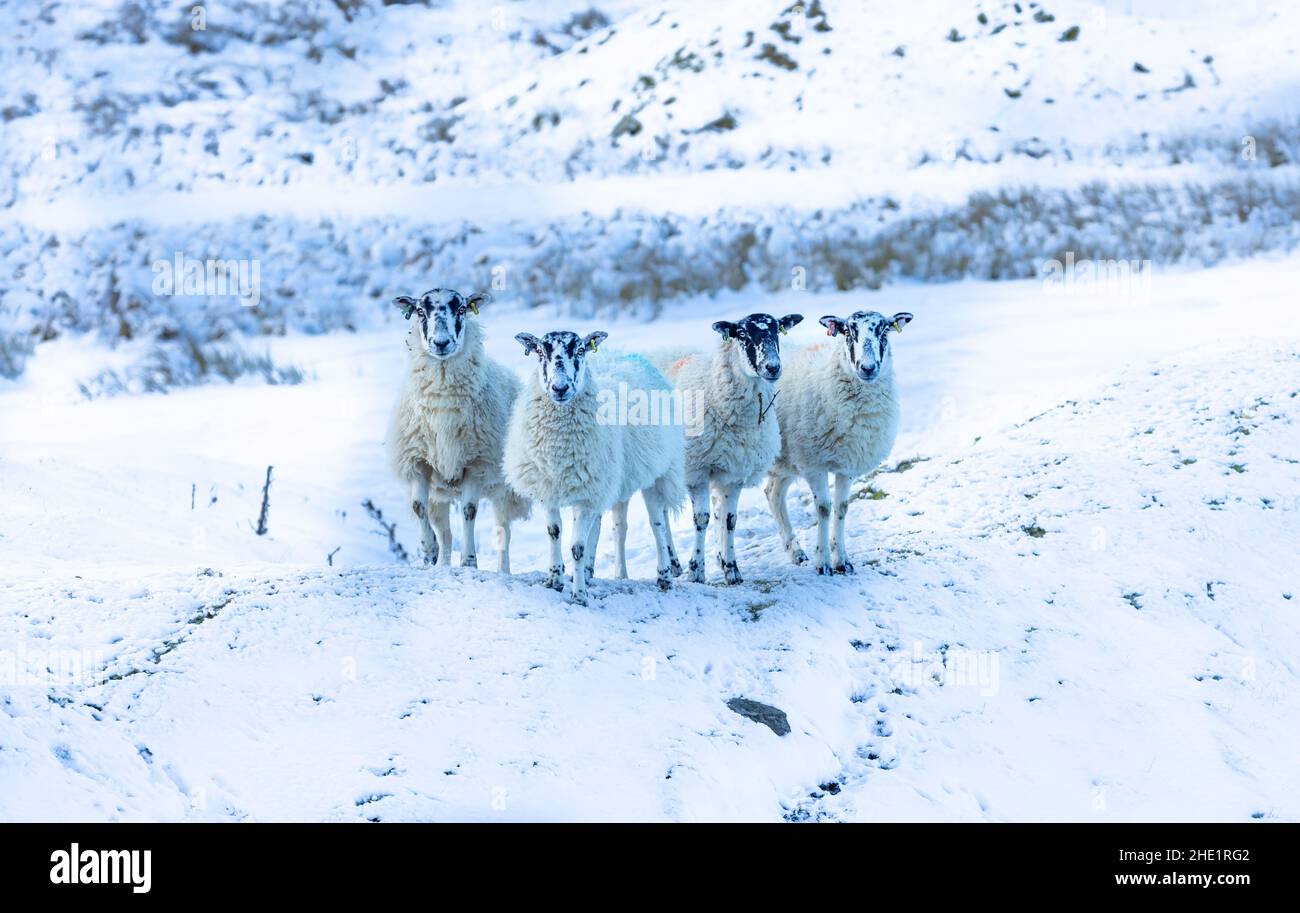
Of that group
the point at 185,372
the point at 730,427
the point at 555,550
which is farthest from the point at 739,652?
the point at 185,372

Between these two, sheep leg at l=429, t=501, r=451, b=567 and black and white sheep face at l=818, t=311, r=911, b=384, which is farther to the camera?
sheep leg at l=429, t=501, r=451, b=567

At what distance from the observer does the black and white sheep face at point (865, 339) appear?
916 cm

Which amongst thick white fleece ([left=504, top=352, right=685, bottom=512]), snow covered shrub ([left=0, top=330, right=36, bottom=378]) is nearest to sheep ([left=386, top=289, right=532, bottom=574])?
thick white fleece ([left=504, top=352, right=685, bottom=512])

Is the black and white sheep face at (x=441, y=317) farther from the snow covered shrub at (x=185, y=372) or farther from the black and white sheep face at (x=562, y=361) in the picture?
the snow covered shrub at (x=185, y=372)

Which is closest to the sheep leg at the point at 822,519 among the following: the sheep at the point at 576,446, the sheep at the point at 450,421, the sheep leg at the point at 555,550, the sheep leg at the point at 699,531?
the sheep leg at the point at 699,531

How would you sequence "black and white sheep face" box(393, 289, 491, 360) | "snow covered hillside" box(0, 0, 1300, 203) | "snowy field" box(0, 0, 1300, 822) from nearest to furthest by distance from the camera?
"snowy field" box(0, 0, 1300, 822) < "black and white sheep face" box(393, 289, 491, 360) < "snow covered hillside" box(0, 0, 1300, 203)

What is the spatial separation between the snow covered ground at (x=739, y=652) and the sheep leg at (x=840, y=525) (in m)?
0.32

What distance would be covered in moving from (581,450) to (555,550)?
723 mm

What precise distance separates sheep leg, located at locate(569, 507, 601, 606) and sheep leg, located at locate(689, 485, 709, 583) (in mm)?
1010

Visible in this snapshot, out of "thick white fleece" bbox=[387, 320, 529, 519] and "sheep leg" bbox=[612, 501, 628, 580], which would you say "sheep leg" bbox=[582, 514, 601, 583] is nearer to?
"sheep leg" bbox=[612, 501, 628, 580]

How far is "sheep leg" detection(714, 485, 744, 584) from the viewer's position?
30.5 feet

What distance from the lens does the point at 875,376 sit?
9180 millimetres

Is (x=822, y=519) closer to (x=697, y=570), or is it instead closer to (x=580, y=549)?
(x=697, y=570)
